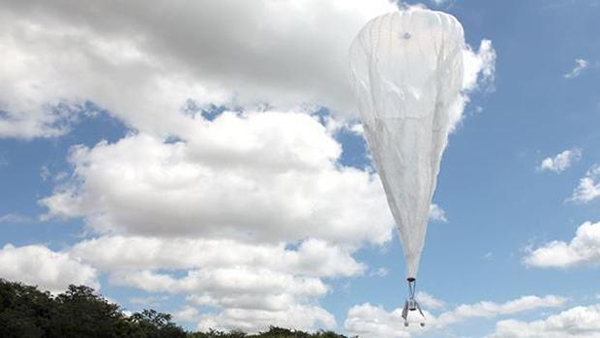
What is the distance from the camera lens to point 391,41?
26281mm

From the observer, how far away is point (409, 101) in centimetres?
2548

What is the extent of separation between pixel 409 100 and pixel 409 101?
0.04 m

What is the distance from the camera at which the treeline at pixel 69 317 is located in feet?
181

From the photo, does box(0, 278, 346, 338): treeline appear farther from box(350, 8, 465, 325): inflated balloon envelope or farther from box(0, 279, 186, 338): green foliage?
box(350, 8, 465, 325): inflated balloon envelope

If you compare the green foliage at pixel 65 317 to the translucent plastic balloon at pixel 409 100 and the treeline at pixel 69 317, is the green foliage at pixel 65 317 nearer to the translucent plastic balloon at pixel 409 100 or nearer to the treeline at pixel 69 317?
the treeline at pixel 69 317

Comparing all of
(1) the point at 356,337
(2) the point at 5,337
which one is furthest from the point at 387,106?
(1) the point at 356,337

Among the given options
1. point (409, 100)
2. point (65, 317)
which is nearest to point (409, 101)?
point (409, 100)

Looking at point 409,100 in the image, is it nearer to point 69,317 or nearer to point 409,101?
point 409,101

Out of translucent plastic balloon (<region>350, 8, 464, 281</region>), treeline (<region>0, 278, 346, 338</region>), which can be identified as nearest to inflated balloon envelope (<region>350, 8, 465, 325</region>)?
translucent plastic balloon (<region>350, 8, 464, 281</region>)

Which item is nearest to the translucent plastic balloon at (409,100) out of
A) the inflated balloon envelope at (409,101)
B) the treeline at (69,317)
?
the inflated balloon envelope at (409,101)

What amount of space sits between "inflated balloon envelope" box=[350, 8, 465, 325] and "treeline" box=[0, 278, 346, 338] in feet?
128

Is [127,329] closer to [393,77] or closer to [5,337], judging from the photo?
[5,337]

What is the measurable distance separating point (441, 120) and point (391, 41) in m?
3.54

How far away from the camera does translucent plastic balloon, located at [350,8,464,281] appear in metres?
25.2
